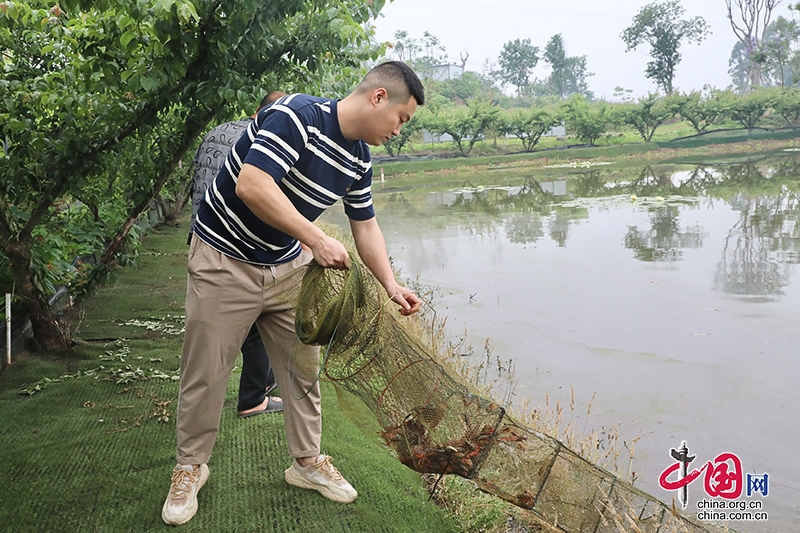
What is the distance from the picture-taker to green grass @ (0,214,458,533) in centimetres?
262

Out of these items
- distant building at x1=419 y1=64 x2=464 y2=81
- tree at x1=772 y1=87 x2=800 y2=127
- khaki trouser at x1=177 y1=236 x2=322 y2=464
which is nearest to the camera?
khaki trouser at x1=177 y1=236 x2=322 y2=464

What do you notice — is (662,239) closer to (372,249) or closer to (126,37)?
(372,249)

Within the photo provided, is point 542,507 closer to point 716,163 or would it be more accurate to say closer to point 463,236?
point 463,236

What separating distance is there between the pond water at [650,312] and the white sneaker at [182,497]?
8.39ft

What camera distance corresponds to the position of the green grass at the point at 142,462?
2615 mm

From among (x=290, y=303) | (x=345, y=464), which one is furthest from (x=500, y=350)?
(x=290, y=303)

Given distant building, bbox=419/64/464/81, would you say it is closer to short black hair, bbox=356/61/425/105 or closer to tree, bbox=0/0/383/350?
tree, bbox=0/0/383/350

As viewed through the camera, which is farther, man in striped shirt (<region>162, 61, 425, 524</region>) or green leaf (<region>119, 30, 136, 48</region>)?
green leaf (<region>119, 30, 136, 48</region>)

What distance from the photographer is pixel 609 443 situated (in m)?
4.21

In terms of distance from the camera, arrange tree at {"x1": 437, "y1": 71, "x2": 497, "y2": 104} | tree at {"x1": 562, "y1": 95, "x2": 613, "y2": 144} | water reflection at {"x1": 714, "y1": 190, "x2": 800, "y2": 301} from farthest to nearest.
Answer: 1. tree at {"x1": 437, "y1": 71, "x2": 497, "y2": 104}
2. tree at {"x1": 562, "y1": 95, "x2": 613, "y2": 144}
3. water reflection at {"x1": 714, "y1": 190, "x2": 800, "y2": 301}

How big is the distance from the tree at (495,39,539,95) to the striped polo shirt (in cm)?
7234

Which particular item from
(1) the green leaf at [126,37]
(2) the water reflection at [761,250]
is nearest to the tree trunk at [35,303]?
(1) the green leaf at [126,37]

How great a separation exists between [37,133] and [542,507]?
3506mm

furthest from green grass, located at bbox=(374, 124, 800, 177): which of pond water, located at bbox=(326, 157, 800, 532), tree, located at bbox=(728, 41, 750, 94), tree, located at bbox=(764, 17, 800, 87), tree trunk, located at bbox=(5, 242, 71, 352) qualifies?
tree, located at bbox=(728, 41, 750, 94)
